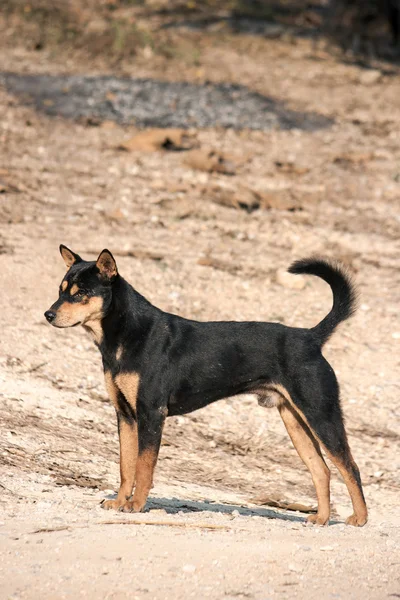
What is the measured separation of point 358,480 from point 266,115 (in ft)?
43.4

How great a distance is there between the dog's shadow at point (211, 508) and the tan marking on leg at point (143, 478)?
0.74ft

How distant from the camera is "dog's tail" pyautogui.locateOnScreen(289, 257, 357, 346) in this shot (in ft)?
24.2

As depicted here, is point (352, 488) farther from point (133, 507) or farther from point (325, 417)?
point (133, 507)

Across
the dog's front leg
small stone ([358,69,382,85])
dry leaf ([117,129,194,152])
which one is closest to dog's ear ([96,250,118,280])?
the dog's front leg

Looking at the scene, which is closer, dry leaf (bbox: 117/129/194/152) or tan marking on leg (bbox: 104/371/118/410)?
tan marking on leg (bbox: 104/371/118/410)

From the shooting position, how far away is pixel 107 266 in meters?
6.96

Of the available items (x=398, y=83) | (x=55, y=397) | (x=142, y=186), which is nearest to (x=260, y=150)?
(x=142, y=186)

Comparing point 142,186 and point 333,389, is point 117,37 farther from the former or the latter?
point 333,389

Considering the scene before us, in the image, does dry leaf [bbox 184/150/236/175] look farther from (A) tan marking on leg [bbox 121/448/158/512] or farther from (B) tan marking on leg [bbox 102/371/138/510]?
(A) tan marking on leg [bbox 121/448/158/512]

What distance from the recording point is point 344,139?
18.9m

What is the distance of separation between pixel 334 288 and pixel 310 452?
1208 mm

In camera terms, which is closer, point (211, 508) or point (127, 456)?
point (127, 456)


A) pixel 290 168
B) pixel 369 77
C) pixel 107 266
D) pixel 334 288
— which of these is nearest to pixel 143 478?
pixel 107 266

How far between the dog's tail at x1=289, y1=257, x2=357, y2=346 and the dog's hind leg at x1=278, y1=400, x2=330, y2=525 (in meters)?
0.57
